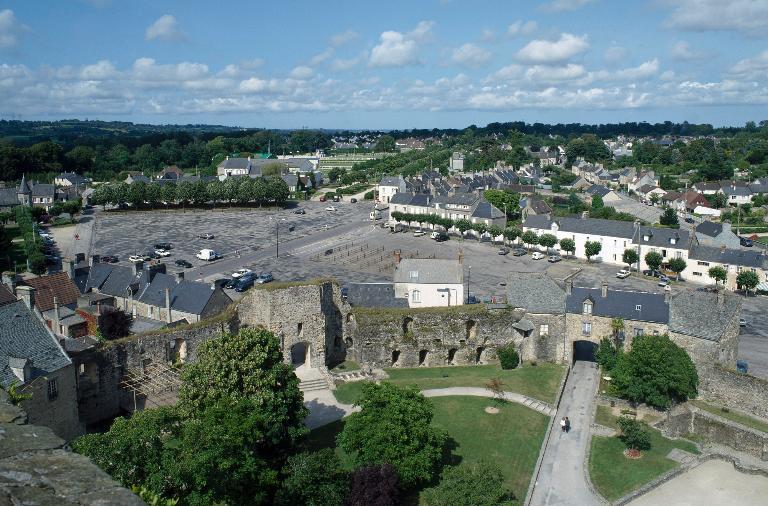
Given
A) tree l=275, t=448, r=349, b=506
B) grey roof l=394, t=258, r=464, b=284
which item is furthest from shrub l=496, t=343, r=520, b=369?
tree l=275, t=448, r=349, b=506

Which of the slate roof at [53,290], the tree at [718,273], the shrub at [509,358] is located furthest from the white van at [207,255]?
the tree at [718,273]

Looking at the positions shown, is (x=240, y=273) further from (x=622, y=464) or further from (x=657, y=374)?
(x=622, y=464)

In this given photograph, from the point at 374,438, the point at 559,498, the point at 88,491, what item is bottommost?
the point at 559,498

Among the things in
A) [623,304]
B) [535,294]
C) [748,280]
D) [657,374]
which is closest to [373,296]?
[535,294]

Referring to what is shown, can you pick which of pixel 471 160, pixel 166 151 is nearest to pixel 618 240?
pixel 471 160

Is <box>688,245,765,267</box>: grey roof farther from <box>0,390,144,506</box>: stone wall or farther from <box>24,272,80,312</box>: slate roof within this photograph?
<box>0,390,144,506</box>: stone wall

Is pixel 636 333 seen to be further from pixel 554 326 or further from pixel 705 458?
pixel 705 458
